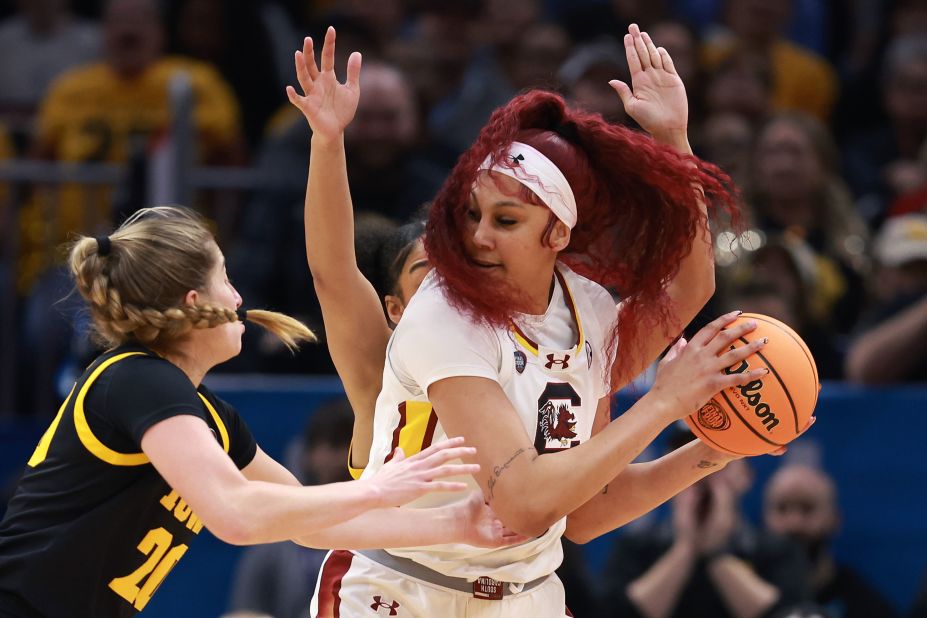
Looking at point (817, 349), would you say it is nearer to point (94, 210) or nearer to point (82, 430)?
point (94, 210)

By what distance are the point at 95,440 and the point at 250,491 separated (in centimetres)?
43

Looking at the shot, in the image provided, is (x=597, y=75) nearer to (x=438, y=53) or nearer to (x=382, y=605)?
(x=438, y=53)

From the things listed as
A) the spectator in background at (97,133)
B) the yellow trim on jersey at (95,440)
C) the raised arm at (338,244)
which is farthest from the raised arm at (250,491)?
the spectator in background at (97,133)

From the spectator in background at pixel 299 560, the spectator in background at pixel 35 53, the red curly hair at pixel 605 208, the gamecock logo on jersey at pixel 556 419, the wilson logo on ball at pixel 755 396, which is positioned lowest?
the spectator in background at pixel 299 560

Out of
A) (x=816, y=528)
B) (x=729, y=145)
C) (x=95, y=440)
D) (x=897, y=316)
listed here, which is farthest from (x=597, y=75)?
(x=95, y=440)

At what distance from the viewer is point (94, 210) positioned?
24.6ft

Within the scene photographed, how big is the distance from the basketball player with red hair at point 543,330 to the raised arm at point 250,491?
0.30m

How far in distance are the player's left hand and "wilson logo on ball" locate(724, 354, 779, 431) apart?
676mm

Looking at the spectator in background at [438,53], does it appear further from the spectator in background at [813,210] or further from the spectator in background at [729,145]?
Answer: the spectator in background at [813,210]

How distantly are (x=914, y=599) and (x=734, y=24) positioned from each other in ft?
13.3

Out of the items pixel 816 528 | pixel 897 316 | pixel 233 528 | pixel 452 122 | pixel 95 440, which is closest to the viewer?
pixel 233 528

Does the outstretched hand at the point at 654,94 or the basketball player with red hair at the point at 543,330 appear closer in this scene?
the basketball player with red hair at the point at 543,330

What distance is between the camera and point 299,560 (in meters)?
6.53

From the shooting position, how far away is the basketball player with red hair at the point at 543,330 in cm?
355
